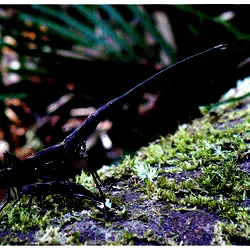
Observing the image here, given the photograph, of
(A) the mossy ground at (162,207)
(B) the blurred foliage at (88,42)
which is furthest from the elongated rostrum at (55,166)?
(B) the blurred foliage at (88,42)

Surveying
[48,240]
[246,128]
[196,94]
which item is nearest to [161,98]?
[196,94]

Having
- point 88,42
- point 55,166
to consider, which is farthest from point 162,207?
point 88,42

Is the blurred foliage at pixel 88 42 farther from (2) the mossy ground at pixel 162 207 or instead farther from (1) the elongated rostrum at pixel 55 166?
(1) the elongated rostrum at pixel 55 166

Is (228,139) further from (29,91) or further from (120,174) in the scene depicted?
(29,91)

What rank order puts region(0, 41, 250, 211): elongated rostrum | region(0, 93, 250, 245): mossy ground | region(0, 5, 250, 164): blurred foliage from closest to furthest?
region(0, 93, 250, 245): mossy ground → region(0, 41, 250, 211): elongated rostrum → region(0, 5, 250, 164): blurred foliage

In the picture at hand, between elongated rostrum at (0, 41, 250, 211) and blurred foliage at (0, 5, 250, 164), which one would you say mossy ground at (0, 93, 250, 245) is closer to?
elongated rostrum at (0, 41, 250, 211)

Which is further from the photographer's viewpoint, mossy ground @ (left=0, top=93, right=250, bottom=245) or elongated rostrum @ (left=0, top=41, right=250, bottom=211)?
elongated rostrum @ (left=0, top=41, right=250, bottom=211)

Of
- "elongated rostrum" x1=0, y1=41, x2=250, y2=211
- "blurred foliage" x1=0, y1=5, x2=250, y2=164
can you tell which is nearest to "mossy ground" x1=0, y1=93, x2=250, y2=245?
"elongated rostrum" x1=0, y1=41, x2=250, y2=211

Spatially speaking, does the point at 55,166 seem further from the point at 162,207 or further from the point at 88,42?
the point at 88,42
